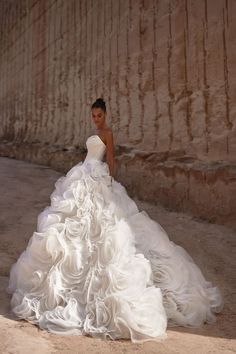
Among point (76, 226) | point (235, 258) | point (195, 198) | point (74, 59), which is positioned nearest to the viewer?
point (76, 226)

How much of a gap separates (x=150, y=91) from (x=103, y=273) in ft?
11.6

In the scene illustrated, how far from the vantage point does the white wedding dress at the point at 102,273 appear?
2.31 meters

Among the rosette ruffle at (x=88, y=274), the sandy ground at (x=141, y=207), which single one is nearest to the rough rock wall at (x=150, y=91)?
the sandy ground at (x=141, y=207)

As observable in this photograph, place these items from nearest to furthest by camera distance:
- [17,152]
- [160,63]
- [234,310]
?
[234,310] → [160,63] → [17,152]

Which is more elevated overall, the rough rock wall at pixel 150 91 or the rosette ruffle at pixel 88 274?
the rough rock wall at pixel 150 91

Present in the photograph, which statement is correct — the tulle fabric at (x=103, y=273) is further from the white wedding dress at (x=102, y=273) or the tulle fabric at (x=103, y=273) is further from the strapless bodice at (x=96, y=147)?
the strapless bodice at (x=96, y=147)

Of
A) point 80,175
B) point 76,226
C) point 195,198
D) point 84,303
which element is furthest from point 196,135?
point 84,303

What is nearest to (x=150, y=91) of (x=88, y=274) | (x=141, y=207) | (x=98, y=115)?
(x=141, y=207)

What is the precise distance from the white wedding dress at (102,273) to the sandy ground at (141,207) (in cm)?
9

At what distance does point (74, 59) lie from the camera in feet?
24.4

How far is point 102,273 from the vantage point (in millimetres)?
2432

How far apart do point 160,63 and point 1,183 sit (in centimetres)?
301

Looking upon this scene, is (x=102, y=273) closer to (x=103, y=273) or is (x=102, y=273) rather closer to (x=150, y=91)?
(x=103, y=273)

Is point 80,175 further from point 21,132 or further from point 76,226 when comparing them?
point 21,132
